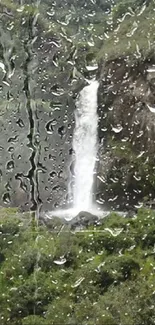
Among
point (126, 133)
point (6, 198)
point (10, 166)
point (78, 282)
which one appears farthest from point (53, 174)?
point (78, 282)

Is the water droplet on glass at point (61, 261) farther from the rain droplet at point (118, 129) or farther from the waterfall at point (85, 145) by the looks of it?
the rain droplet at point (118, 129)

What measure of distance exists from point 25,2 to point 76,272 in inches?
137

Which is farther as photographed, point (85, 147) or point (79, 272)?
point (85, 147)

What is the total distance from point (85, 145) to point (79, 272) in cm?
320

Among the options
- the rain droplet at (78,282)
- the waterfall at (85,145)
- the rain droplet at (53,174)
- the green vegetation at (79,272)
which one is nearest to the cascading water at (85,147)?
the waterfall at (85,145)

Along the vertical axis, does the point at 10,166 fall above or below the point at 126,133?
above

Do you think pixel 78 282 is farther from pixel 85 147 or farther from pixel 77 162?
pixel 85 147

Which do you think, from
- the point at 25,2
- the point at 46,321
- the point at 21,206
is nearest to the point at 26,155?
the point at 21,206

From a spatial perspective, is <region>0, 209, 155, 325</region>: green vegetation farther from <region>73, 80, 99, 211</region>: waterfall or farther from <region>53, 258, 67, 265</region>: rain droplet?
<region>73, 80, 99, 211</region>: waterfall

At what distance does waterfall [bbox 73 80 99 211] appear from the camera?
6648mm

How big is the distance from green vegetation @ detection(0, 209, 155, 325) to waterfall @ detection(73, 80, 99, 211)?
1799 millimetres

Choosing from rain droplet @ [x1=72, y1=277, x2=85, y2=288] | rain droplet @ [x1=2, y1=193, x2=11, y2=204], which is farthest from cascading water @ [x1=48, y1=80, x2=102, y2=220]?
rain droplet @ [x1=72, y1=277, x2=85, y2=288]

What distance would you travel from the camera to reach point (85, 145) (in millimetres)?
6902

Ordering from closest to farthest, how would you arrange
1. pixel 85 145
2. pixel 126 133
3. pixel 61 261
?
pixel 61 261 → pixel 126 133 → pixel 85 145
